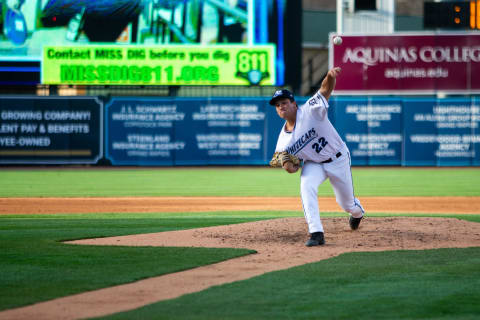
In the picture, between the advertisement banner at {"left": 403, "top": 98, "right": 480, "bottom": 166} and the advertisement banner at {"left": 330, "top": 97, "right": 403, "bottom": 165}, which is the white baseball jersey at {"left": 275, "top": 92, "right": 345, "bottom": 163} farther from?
the advertisement banner at {"left": 403, "top": 98, "right": 480, "bottom": 166}

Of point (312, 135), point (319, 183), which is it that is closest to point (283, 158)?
point (312, 135)

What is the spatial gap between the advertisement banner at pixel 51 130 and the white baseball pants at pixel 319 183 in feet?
53.5

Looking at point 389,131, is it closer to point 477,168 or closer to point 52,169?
point 477,168

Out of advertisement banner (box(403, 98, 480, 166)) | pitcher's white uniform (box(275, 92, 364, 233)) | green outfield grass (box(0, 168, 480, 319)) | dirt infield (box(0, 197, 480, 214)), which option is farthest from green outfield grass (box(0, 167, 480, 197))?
pitcher's white uniform (box(275, 92, 364, 233))

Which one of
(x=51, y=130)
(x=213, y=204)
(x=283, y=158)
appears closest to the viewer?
(x=283, y=158)

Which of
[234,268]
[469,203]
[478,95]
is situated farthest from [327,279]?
[478,95]

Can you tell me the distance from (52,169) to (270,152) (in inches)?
257

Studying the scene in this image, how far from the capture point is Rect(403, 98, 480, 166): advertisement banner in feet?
74.6

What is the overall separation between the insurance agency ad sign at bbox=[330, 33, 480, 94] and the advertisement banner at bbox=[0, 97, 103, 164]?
772cm

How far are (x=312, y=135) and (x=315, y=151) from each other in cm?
19

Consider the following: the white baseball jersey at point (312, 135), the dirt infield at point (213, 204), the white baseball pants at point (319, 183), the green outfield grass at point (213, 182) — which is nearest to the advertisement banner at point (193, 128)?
the green outfield grass at point (213, 182)

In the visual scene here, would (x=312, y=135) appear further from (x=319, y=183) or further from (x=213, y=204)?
(x=213, y=204)

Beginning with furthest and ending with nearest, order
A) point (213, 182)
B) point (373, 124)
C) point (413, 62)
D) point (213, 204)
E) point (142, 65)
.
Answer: point (413, 62) < point (142, 65) < point (373, 124) < point (213, 182) < point (213, 204)

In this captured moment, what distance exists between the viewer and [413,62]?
2427 centimetres
